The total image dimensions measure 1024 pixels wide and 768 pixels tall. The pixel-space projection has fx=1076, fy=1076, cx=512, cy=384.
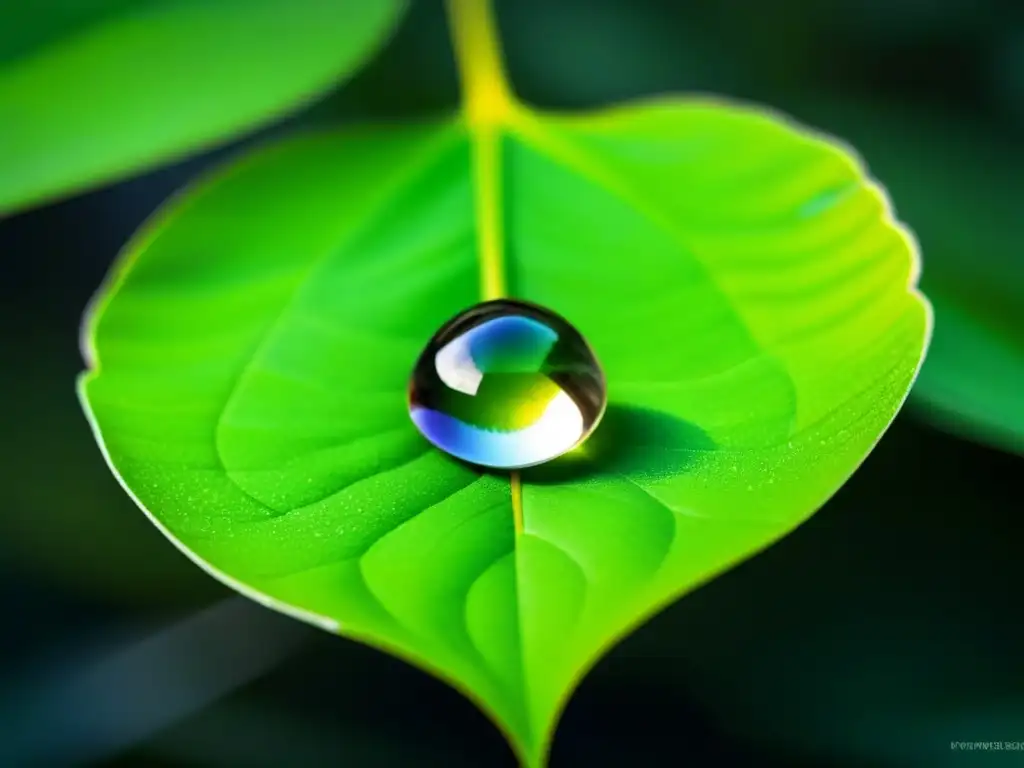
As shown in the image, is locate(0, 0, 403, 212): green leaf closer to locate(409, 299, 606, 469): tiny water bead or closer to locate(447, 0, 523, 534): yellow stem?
locate(447, 0, 523, 534): yellow stem

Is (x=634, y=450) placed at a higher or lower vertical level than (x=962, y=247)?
lower

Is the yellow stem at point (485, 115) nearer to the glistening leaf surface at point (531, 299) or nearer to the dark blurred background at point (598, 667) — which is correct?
the glistening leaf surface at point (531, 299)

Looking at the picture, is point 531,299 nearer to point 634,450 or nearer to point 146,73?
point 634,450

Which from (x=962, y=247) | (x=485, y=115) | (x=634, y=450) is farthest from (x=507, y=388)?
(x=962, y=247)

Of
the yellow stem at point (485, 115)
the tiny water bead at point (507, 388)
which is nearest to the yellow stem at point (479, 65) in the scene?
the yellow stem at point (485, 115)

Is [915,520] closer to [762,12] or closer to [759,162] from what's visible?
[759,162]

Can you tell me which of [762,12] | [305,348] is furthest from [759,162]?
[762,12]
